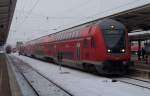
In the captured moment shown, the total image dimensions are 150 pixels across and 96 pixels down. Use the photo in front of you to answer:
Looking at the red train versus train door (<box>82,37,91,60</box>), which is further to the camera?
train door (<box>82,37,91,60</box>)

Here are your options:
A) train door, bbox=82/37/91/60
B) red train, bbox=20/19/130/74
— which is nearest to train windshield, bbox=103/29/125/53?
red train, bbox=20/19/130/74

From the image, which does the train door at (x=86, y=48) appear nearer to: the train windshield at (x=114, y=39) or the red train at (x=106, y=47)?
the red train at (x=106, y=47)

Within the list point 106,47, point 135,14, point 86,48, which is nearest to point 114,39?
point 106,47

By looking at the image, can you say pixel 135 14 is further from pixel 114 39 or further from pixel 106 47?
pixel 106 47

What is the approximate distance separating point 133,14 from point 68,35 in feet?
21.4

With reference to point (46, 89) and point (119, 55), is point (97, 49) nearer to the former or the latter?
point (119, 55)

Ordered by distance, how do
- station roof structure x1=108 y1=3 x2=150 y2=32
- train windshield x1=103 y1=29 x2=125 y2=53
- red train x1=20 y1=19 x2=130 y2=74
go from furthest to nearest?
station roof structure x1=108 y1=3 x2=150 y2=32, train windshield x1=103 y1=29 x2=125 y2=53, red train x1=20 y1=19 x2=130 y2=74

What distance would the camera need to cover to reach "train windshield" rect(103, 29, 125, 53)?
66.8 ft

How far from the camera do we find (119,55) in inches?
800

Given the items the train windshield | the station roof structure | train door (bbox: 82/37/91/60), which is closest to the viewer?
the train windshield

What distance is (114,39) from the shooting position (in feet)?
67.4

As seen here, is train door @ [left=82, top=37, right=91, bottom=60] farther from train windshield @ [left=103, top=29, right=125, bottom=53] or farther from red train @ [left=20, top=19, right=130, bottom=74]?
train windshield @ [left=103, top=29, right=125, bottom=53]

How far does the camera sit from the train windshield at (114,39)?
20.4 metres

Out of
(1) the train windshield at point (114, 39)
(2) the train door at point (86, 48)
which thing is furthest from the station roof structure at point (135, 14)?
(2) the train door at point (86, 48)
